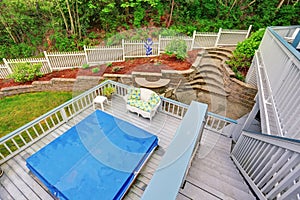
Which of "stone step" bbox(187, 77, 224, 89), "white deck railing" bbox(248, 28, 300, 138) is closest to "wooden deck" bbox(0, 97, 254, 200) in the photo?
"white deck railing" bbox(248, 28, 300, 138)

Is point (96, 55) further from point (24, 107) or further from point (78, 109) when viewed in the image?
point (24, 107)

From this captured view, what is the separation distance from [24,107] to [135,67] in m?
4.53

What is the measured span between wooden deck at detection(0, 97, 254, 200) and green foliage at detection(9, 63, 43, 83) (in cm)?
413

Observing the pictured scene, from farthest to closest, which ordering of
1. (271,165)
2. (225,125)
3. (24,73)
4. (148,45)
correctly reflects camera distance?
(24,73)
(225,125)
(148,45)
(271,165)

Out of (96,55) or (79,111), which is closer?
(79,111)

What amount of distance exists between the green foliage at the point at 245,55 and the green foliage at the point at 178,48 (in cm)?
226

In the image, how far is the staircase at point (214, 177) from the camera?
174 cm

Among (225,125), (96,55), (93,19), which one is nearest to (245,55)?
(225,125)

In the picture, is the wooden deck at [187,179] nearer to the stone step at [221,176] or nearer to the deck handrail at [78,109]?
the stone step at [221,176]

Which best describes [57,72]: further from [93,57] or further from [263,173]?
[263,173]

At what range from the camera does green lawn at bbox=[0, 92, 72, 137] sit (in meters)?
4.25

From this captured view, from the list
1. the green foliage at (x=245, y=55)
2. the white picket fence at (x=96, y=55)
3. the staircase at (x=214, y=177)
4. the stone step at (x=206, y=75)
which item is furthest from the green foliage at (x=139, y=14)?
the staircase at (x=214, y=177)

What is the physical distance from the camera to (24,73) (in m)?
5.88

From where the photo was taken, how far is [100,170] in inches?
86.4
